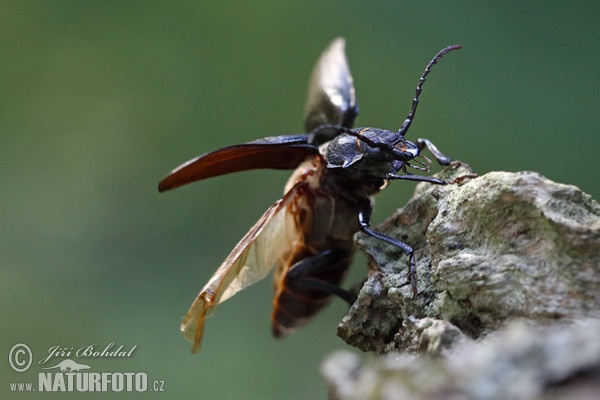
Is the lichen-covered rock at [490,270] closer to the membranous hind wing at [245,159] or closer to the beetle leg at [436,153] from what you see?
the beetle leg at [436,153]

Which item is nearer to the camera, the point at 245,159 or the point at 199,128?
the point at 245,159

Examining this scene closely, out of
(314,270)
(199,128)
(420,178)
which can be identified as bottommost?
(314,270)

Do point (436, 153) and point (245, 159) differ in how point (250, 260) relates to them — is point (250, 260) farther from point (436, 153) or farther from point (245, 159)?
point (436, 153)

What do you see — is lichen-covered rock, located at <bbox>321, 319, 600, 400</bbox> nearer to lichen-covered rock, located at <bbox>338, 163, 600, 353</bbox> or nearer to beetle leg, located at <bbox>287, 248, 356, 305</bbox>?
lichen-covered rock, located at <bbox>338, 163, 600, 353</bbox>

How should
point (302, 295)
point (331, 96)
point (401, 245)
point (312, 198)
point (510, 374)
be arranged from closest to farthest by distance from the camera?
1. point (510, 374)
2. point (401, 245)
3. point (312, 198)
4. point (302, 295)
5. point (331, 96)

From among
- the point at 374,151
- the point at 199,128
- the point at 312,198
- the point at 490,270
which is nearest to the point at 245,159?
the point at 312,198

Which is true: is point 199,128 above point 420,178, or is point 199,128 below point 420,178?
above

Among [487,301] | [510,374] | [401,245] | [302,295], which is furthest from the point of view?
[302,295]
